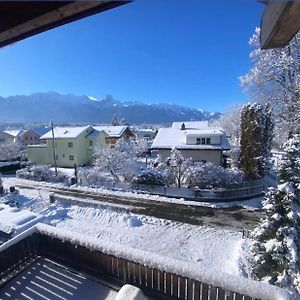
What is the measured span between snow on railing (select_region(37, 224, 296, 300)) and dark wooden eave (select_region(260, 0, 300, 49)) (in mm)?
2991

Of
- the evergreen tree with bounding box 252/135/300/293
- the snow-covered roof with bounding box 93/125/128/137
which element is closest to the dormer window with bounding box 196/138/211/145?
the snow-covered roof with bounding box 93/125/128/137

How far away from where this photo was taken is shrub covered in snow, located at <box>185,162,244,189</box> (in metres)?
20.1

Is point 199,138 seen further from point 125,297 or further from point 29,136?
point 29,136

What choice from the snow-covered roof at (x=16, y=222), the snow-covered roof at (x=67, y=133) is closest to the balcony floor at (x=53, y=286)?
the snow-covered roof at (x=16, y=222)

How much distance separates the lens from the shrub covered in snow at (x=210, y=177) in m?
20.1

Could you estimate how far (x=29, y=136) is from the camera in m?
60.0

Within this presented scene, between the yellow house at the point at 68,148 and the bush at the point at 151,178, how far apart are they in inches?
622

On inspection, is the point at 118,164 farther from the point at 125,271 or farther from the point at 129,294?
the point at 129,294

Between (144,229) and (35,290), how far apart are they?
962cm

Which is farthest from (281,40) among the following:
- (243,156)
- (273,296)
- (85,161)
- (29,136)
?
(29,136)

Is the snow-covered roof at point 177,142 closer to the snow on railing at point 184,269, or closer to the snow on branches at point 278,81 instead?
the snow on branches at point 278,81

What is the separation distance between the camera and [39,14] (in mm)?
1488

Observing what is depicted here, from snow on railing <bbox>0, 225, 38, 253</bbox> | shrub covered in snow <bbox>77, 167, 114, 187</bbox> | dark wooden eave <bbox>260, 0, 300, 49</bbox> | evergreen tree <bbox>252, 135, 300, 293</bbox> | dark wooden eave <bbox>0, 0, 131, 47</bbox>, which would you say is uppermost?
dark wooden eave <bbox>0, 0, 131, 47</bbox>

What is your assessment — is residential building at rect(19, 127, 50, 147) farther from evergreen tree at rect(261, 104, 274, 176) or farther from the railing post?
the railing post
